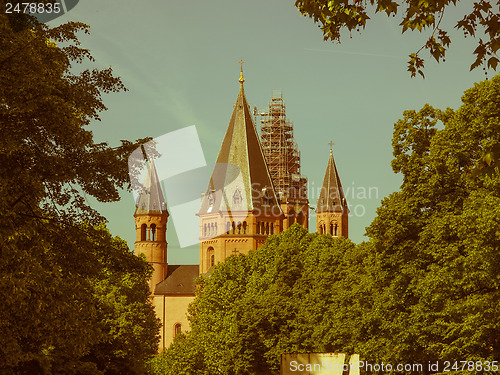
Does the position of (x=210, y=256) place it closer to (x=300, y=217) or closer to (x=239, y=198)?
(x=239, y=198)

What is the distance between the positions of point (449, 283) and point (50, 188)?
13980 mm

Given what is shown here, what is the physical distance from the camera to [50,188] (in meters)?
19.7

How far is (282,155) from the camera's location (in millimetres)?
138250

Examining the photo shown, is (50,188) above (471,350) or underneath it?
above

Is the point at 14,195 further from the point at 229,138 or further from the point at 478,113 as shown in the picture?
the point at 229,138

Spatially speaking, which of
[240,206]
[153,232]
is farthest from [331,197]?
[153,232]

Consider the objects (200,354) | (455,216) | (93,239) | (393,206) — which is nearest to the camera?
(93,239)

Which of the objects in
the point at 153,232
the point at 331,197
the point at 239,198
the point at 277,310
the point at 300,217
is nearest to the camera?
the point at 277,310

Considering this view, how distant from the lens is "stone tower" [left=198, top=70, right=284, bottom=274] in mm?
122062

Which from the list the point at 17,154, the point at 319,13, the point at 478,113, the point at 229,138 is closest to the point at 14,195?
the point at 17,154

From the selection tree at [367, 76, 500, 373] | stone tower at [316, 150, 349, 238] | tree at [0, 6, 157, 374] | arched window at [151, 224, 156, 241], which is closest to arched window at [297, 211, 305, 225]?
stone tower at [316, 150, 349, 238]

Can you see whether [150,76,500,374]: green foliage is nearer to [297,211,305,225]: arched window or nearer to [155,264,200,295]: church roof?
[297,211,305,225]: arched window

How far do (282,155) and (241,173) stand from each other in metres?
17.0

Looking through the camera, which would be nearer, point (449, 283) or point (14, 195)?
point (14, 195)
